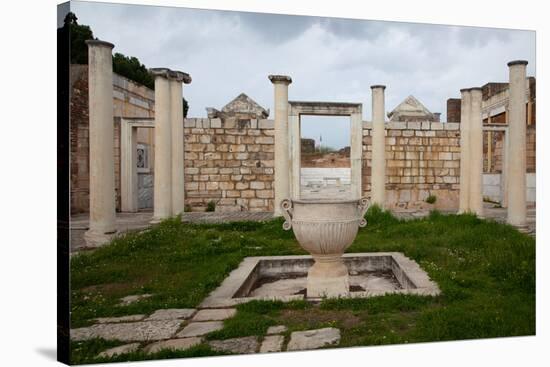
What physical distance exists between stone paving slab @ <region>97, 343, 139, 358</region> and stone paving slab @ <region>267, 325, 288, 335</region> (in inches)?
42.1

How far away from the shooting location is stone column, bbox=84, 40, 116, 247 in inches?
188

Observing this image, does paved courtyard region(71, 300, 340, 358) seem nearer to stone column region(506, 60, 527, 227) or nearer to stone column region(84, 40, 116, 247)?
stone column region(84, 40, 116, 247)

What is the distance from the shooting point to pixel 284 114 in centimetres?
923

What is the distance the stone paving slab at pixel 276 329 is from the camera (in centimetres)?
364

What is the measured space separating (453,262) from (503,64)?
115 inches

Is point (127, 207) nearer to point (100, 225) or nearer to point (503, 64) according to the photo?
point (100, 225)

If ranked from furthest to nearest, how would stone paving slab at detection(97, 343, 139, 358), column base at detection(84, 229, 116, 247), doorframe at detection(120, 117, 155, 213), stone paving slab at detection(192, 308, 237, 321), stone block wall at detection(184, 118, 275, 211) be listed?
stone block wall at detection(184, 118, 275, 211)
doorframe at detection(120, 117, 155, 213)
column base at detection(84, 229, 116, 247)
stone paving slab at detection(192, 308, 237, 321)
stone paving slab at detection(97, 343, 139, 358)

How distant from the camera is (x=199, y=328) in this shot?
12.0ft

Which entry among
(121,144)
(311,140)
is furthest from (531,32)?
(311,140)

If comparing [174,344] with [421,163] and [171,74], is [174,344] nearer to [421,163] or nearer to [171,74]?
[171,74]

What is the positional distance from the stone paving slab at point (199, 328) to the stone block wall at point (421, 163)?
8.98m

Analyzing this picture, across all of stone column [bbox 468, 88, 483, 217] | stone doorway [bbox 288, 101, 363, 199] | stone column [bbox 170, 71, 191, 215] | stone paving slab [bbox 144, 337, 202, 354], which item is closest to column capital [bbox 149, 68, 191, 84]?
stone column [bbox 170, 71, 191, 215]

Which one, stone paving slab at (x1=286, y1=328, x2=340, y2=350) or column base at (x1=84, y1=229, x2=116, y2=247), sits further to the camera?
column base at (x1=84, y1=229, x2=116, y2=247)

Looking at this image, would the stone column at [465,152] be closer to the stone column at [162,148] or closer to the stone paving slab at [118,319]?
the stone column at [162,148]
